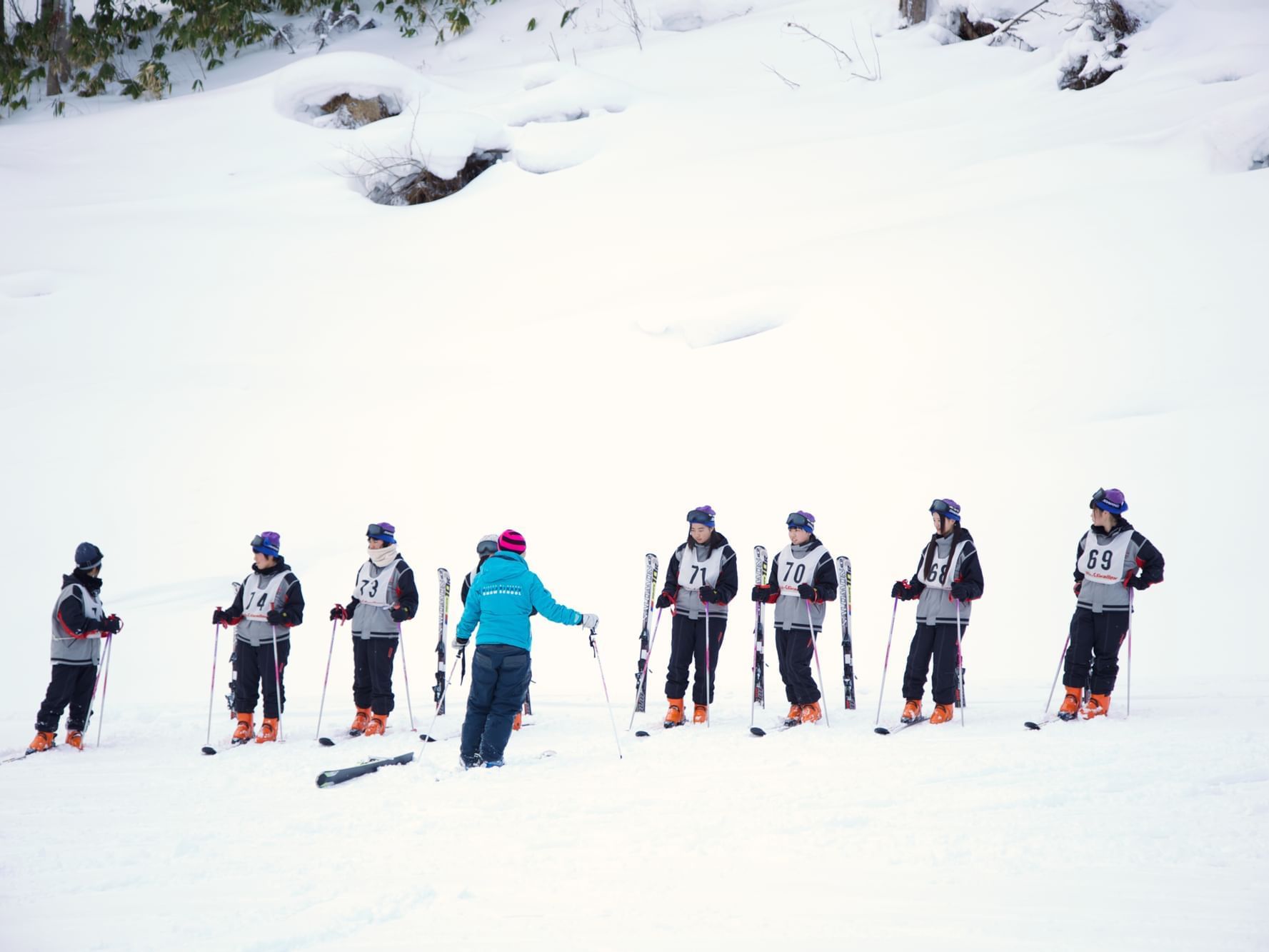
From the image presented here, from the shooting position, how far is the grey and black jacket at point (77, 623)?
326 inches

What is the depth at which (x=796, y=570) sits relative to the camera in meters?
8.20

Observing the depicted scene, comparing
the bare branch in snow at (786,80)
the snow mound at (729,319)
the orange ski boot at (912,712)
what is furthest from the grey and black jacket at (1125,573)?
the bare branch in snow at (786,80)

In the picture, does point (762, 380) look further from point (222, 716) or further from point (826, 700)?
point (222, 716)

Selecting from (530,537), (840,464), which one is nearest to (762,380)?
(840,464)

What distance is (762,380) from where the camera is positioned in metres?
14.8

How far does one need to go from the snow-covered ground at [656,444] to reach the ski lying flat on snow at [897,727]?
0.17 metres

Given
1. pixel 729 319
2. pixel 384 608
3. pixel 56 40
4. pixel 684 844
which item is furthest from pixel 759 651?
pixel 56 40

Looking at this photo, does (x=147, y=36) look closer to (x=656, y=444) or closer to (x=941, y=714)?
(x=656, y=444)

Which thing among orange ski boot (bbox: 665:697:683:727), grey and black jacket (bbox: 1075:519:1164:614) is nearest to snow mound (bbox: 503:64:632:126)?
orange ski boot (bbox: 665:697:683:727)

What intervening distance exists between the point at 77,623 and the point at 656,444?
7638mm

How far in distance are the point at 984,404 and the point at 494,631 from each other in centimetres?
851

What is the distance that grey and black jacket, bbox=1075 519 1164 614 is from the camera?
293 inches

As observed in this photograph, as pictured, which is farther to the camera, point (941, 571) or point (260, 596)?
point (260, 596)

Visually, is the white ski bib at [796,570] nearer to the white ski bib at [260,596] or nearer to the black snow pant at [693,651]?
the black snow pant at [693,651]
